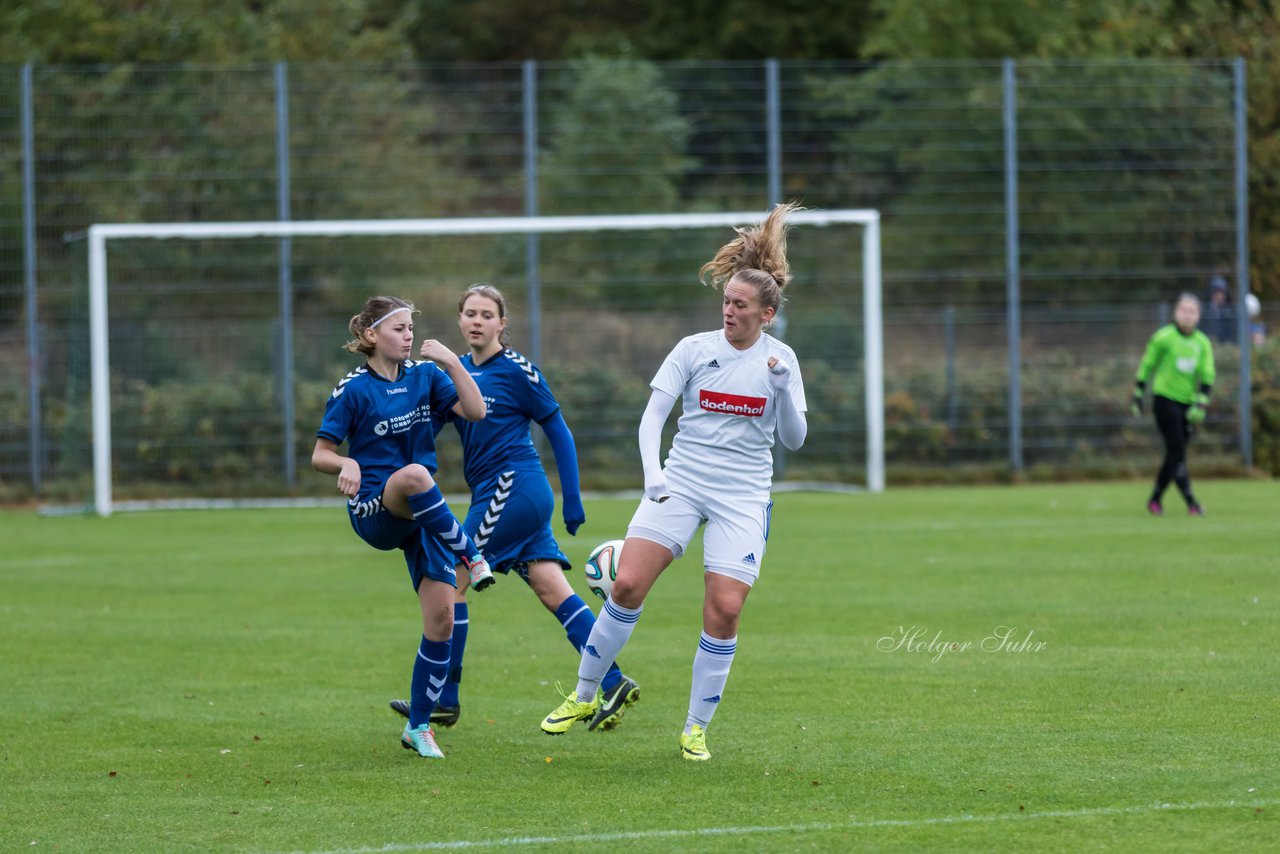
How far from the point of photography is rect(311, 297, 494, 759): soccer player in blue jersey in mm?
7051

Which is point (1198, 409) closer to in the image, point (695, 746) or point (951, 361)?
point (951, 361)

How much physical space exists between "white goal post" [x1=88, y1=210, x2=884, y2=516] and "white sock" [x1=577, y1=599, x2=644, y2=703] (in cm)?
1315

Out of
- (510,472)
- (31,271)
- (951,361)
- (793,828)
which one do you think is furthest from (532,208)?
(793,828)

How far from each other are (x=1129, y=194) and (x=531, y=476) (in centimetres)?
1830

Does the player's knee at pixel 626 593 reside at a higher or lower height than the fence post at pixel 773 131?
lower

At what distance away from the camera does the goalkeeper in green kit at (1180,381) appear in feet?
55.8

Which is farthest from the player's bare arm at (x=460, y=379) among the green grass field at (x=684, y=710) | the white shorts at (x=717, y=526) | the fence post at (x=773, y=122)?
the fence post at (x=773, y=122)

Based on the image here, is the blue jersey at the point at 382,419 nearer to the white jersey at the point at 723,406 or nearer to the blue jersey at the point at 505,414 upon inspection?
the blue jersey at the point at 505,414

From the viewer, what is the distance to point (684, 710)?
8070 mm

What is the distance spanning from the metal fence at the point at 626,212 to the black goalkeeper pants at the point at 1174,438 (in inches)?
263

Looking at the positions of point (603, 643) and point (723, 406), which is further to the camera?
point (603, 643)

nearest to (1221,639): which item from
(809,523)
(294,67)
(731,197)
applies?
(809,523)

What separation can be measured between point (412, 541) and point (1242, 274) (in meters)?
19.9

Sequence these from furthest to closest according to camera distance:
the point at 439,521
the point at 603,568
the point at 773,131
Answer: the point at 773,131, the point at 603,568, the point at 439,521
